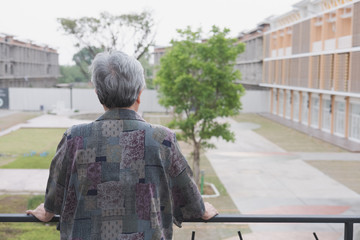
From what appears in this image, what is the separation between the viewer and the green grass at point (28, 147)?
1811 centimetres

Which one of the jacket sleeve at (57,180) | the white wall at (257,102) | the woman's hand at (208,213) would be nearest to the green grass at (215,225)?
the woman's hand at (208,213)

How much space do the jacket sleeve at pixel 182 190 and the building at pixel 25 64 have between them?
54433 mm

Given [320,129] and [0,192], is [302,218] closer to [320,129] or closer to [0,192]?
[0,192]

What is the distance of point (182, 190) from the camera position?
1.85 metres

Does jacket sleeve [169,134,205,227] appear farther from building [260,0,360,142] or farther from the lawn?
building [260,0,360,142]

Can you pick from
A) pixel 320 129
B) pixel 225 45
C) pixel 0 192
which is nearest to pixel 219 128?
pixel 225 45

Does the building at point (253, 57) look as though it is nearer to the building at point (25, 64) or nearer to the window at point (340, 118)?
the window at point (340, 118)

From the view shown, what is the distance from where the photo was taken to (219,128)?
1512 cm

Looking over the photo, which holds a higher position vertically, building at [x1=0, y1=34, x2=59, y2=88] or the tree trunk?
building at [x1=0, y1=34, x2=59, y2=88]

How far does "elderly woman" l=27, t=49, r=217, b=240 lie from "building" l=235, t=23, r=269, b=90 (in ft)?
138

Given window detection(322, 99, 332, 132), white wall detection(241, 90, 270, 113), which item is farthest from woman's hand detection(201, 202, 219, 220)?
white wall detection(241, 90, 270, 113)

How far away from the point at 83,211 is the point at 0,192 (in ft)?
42.5

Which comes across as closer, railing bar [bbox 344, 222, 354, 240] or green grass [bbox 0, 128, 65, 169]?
railing bar [bbox 344, 222, 354, 240]

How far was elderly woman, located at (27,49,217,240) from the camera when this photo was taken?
Answer: 170cm
